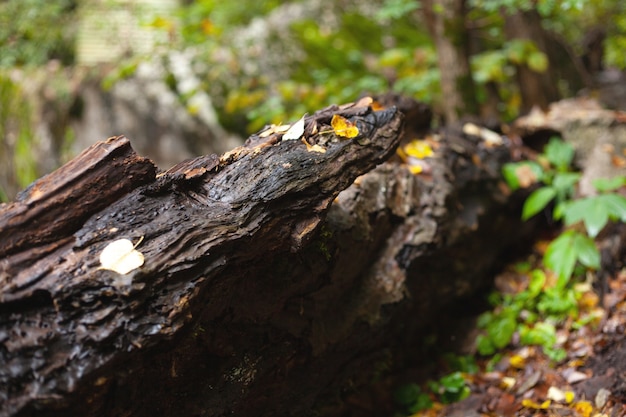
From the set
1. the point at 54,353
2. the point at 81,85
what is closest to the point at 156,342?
the point at 54,353

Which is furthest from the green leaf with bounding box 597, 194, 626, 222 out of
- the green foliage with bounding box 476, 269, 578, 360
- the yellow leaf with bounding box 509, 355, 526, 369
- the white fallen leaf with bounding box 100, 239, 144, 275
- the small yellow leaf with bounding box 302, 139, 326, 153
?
the white fallen leaf with bounding box 100, 239, 144, 275

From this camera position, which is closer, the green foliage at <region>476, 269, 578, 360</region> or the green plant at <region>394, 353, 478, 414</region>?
the green plant at <region>394, 353, 478, 414</region>

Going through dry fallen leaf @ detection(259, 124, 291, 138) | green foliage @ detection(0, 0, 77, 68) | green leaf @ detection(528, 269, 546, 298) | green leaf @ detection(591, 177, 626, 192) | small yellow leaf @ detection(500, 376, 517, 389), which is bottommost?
small yellow leaf @ detection(500, 376, 517, 389)

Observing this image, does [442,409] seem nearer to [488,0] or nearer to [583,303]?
[583,303]

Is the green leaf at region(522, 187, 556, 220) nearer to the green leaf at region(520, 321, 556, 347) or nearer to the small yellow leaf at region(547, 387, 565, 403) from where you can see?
the green leaf at region(520, 321, 556, 347)

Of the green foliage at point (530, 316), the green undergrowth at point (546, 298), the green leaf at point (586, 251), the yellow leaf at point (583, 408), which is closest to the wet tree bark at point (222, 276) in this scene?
the green undergrowth at point (546, 298)

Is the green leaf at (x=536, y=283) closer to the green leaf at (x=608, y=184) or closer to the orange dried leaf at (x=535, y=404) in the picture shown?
the green leaf at (x=608, y=184)

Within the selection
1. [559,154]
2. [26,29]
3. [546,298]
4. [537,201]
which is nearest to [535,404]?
[546,298]

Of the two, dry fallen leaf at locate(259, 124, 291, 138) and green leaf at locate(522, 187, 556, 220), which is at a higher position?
dry fallen leaf at locate(259, 124, 291, 138)

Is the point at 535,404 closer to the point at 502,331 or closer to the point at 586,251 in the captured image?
the point at 502,331
